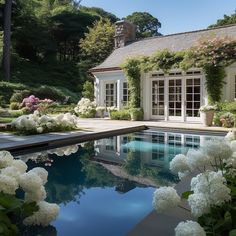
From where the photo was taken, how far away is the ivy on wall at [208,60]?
12.2m

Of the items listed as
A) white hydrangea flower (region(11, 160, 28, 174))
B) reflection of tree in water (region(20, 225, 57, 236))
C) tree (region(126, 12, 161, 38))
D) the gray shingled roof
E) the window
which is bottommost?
reflection of tree in water (region(20, 225, 57, 236))

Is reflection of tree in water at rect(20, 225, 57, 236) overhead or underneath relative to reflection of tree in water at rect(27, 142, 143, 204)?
overhead

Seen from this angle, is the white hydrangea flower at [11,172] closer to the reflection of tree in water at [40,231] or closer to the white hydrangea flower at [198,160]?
the reflection of tree in water at [40,231]

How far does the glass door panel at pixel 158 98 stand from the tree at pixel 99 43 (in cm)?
1193

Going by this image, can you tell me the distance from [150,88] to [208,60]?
3168mm

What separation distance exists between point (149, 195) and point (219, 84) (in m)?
8.85

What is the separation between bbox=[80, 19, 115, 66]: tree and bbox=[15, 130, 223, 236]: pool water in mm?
16942

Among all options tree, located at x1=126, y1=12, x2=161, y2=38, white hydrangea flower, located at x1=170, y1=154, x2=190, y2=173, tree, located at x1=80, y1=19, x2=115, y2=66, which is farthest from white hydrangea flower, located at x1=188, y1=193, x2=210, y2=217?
tree, located at x1=126, y1=12, x2=161, y2=38

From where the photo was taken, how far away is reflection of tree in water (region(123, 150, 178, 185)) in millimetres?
5601

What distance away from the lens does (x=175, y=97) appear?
46.1 ft

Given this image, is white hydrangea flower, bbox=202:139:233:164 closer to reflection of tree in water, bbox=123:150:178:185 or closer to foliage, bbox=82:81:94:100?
reflection of tree in water, bbox=123:150:178:185

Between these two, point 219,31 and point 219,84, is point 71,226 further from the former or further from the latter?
point 219,31

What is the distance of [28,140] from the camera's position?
26.7ft

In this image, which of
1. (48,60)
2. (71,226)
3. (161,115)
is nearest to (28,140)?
(71,226)
